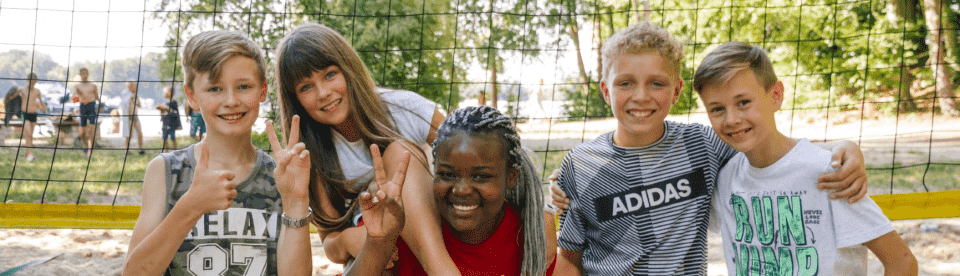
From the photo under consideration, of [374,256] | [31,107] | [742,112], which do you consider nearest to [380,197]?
[374,256]

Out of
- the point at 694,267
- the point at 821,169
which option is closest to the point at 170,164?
the point at 694,267

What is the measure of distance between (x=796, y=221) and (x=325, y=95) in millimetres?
1365

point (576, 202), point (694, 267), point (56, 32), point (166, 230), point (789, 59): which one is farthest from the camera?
point (789, 59)

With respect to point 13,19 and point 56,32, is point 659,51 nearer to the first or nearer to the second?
point 13,19

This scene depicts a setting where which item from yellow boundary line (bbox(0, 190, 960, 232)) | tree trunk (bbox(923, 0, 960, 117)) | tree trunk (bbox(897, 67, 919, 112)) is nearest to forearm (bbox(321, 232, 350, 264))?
yellow boundary line (bbox(0, 190, 960, 232))

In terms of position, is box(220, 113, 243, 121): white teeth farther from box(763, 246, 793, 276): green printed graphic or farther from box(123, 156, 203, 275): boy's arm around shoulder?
box(763, 246, 793, 276): green printed graphic

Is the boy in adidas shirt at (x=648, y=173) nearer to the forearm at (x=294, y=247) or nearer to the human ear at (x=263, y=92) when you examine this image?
the forearm at (x=294, y=247)

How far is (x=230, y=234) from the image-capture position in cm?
187

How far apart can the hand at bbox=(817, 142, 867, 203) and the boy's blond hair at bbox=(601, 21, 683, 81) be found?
514 millimetres

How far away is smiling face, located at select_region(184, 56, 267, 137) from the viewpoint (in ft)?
6.07

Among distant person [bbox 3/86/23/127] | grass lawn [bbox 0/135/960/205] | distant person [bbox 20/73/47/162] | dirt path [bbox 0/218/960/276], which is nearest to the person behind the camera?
dirt path [bbox 0/218/960/276]

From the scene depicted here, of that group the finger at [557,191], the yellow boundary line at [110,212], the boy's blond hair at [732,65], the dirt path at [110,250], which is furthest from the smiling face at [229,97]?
the yellow boundary line at [110,212]

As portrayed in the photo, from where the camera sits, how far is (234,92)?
187 cm

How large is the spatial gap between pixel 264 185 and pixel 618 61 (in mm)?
1092
